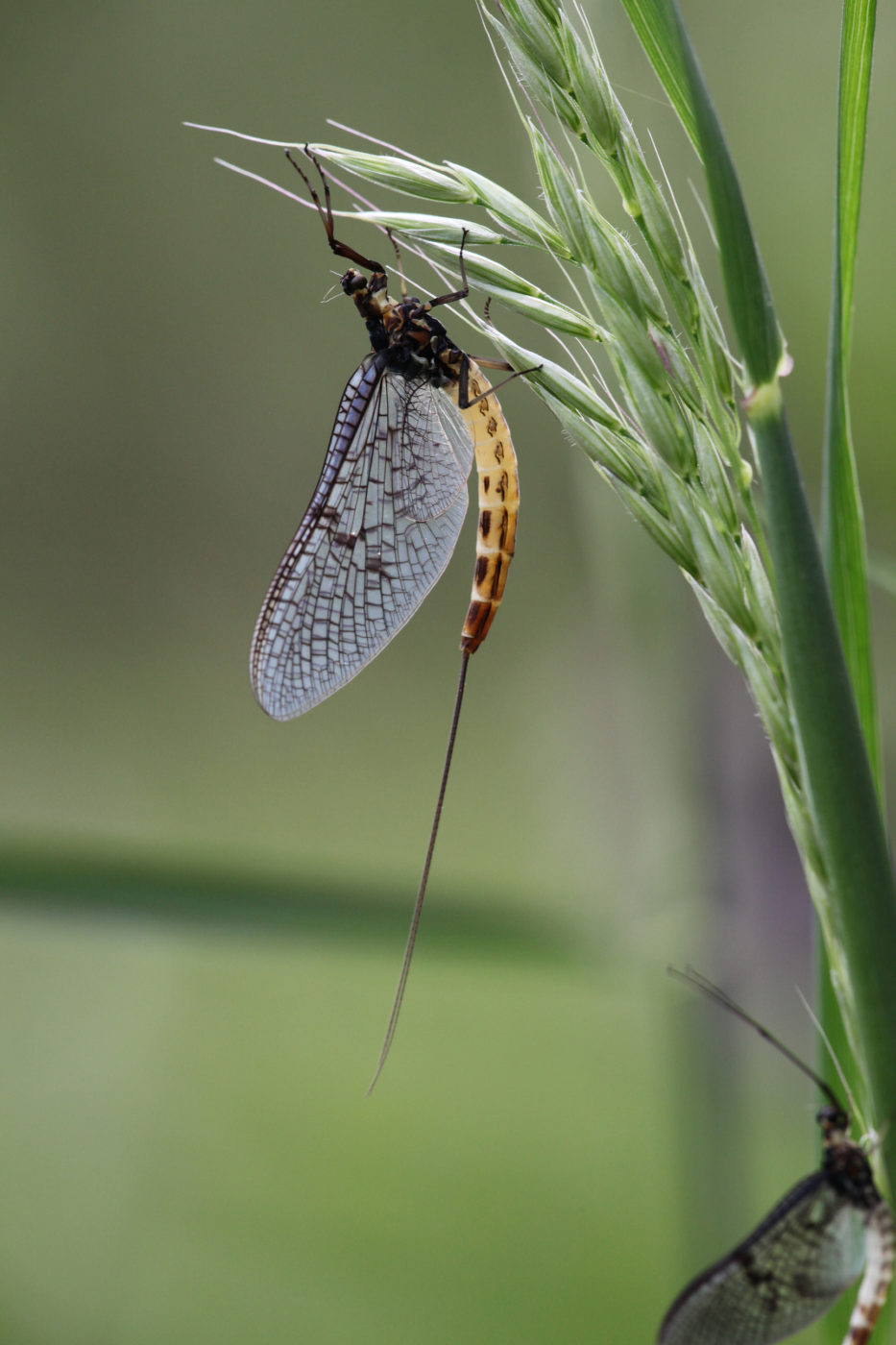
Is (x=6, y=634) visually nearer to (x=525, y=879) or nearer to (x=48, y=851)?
(x=48, y=851)

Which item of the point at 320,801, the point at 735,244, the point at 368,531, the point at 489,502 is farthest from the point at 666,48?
the point at 320,801

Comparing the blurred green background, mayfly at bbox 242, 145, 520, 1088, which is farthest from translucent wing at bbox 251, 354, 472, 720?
the blurred green background

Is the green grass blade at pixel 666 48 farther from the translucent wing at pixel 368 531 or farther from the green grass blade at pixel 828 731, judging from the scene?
the translucent wing at pixel 368 531

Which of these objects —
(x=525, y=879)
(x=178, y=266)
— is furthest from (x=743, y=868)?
(x=178, y=266)

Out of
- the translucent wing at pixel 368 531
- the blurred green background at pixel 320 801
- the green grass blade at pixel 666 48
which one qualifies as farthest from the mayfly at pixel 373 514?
the blurred green background at pixel 320 801

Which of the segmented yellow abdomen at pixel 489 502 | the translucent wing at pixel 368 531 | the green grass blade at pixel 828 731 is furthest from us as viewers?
the translucent wing at pixel 368 531

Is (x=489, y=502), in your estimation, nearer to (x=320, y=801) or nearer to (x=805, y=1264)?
(x=805, y=1264)

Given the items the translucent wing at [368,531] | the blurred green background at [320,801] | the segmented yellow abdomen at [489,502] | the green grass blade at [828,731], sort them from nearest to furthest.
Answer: the green grass blade at [828,731] → the segmented yellow abdomen at [489,502] → the translucent wing at [368,531] → the blurred green background at [320,801]
